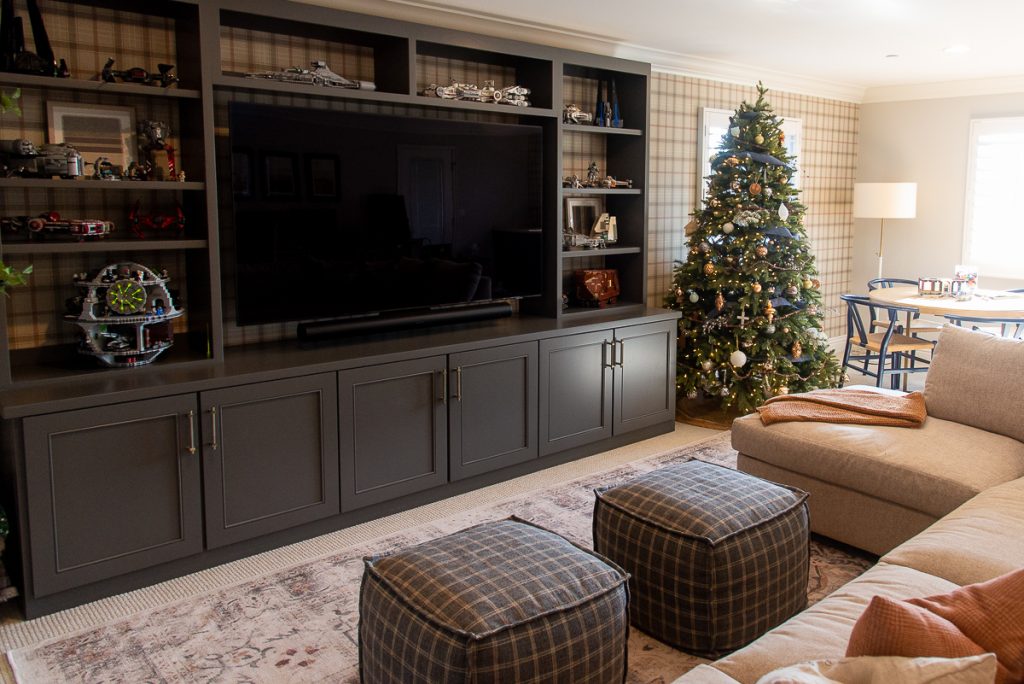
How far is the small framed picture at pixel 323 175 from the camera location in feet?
12.2

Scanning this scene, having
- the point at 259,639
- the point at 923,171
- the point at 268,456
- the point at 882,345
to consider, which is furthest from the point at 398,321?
the point at 923,171

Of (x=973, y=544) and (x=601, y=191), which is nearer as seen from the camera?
(x=973, y=544)

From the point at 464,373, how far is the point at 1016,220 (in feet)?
17.1

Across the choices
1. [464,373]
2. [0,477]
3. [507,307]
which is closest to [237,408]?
[0,477]

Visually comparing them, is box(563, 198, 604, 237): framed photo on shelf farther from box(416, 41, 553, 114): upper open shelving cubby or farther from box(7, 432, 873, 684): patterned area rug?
box(7, 432, 873, 684): patterned area rug

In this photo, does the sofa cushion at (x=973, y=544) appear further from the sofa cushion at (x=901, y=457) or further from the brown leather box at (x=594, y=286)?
the brown leather box at (x=594, y=286)

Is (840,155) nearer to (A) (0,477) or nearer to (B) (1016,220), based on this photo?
(B) (1016,220)

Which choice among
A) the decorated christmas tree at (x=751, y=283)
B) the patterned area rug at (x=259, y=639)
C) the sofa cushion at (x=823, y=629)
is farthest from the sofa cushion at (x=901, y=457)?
the decorated christmas tree at (x=751, y=283)

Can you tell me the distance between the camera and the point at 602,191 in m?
4.94

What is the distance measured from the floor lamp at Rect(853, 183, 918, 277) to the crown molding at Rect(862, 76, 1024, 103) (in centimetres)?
85

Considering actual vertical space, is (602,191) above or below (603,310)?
above

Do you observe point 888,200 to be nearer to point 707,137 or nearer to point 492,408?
point 707,137

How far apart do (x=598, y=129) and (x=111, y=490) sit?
322 centimetres

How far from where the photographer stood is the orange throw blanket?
355cm
